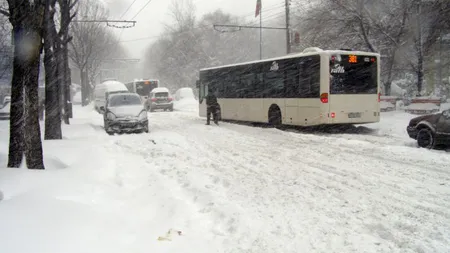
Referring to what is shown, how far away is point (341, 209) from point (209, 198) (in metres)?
1.94

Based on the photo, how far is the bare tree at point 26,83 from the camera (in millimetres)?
7168

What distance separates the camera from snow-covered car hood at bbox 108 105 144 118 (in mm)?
16097

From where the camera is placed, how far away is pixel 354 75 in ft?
48.1

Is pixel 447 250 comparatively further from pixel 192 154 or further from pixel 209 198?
pixel 192 154

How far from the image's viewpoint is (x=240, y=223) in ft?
16.9

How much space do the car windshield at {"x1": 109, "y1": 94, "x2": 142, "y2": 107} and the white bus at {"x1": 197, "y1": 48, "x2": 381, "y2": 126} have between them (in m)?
5.49

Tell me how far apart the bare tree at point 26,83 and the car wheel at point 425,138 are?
9153 mm

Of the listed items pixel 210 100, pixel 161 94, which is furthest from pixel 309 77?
pixel 161 94

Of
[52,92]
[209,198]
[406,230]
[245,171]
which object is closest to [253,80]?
[52,92]

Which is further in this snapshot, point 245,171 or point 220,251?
point 245,171

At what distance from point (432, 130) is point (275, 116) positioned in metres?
7.48

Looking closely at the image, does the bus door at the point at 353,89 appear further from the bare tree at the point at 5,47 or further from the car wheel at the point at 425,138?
the bare tree at the point at 5,47

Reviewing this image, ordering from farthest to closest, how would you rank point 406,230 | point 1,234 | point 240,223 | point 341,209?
point 341,209
point 240,223
point 406,230
point 1,234

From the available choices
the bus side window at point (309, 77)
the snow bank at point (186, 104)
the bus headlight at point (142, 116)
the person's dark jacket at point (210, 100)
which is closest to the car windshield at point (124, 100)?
the bus headlight at point (142, 116)
